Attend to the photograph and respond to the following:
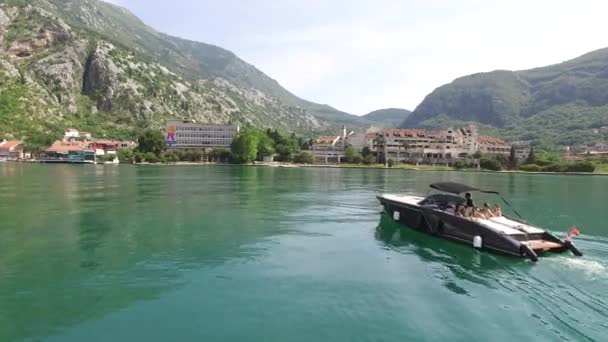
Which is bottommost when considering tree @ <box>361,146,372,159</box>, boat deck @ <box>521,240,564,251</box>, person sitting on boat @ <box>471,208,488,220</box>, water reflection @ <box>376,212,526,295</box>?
water reflection @ <box>376,212,526,295</box>

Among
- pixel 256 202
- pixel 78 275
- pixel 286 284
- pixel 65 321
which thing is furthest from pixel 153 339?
pixel 256 202

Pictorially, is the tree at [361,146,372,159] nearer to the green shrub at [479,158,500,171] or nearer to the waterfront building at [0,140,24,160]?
the green shrub at [479,158,500,171]

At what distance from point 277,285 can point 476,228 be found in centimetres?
1317

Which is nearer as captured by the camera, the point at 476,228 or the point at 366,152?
the point at 476,228

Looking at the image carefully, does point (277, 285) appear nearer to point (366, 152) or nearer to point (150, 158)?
point (366, 152)

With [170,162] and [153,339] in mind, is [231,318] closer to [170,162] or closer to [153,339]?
[153,339]

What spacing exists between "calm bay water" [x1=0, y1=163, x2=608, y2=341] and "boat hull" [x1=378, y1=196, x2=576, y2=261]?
781 mm

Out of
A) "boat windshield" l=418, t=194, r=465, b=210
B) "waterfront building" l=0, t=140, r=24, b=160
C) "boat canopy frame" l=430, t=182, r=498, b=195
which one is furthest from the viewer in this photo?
"waterfront building" l=0, t=140, r=24, b=160

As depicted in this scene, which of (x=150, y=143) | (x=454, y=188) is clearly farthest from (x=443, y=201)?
(x=150, y=143)

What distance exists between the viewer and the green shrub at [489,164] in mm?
167750

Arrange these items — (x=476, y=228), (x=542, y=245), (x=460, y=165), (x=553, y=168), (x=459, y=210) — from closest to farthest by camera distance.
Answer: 1. (x=542, y=245)
2. (x=476, y=228)
3. (x=459, y=210)
4. (x=553, y=168)
5. (x=460, y=165)

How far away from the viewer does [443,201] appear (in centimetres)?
2983

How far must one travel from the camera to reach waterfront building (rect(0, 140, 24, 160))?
185375 millimetres

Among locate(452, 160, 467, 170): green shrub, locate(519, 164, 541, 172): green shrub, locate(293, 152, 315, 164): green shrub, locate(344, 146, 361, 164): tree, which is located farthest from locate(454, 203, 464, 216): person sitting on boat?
locate(293, 152, 315, 164): green shrub
